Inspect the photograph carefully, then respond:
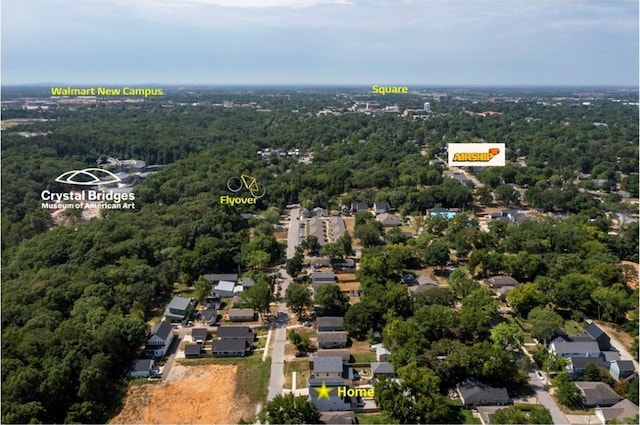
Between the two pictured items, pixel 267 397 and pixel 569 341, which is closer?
pixel 267 397

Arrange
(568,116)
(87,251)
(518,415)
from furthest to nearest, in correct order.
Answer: (568,116), (87,251), (518,415)

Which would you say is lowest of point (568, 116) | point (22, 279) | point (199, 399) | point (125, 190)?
point (199, 399)

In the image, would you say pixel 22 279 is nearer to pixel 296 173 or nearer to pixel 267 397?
pixel 267 397

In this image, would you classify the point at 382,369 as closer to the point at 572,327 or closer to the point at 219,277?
the point at 572,327

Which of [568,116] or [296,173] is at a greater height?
[568,116]

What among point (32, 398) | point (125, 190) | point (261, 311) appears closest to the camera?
point (32, 398)

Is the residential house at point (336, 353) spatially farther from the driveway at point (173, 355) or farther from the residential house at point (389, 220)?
the residential house at point (389, 220)

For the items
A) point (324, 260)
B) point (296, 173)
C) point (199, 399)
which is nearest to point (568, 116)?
point (296, 173)

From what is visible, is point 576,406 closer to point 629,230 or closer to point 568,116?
point 629,230
